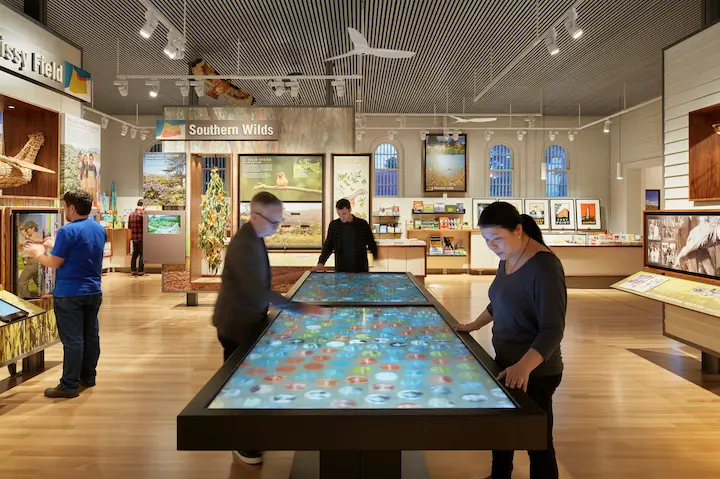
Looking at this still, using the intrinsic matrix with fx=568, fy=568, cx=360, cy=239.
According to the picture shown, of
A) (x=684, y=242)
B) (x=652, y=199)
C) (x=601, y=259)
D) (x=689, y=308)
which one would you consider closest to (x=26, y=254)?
(x=689, y=308)

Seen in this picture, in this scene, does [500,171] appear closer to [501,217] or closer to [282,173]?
[282,173]

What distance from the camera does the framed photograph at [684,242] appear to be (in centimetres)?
528

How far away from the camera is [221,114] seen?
31.3 ft

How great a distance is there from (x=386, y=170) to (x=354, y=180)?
7802mm

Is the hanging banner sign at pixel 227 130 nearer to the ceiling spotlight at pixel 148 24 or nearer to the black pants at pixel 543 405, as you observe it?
the ceiling spotlight at pixel 148 24

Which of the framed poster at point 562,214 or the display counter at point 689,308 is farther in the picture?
the framed poster at point 562,214

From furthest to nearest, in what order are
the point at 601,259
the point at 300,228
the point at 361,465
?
the point at 601,259
the point at 300,228
the point at 361,465

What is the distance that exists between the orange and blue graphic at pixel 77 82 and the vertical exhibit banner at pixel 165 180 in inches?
116

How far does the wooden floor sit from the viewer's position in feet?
11.3

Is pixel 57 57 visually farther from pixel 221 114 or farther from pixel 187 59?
pixel 187 59

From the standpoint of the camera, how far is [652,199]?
15.5 m

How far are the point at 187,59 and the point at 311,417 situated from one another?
10600 millimetres

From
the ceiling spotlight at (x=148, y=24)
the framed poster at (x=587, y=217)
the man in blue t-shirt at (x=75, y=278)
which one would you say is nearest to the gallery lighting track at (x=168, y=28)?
the ceiling spotlight at (x=148, y=24)

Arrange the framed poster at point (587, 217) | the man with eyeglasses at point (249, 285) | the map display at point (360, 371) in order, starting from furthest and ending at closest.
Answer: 1. the framed poster at point (587, 217)
2. the man with eyeglasses at point (249, 285)
3. the map display at point (360, 371)
